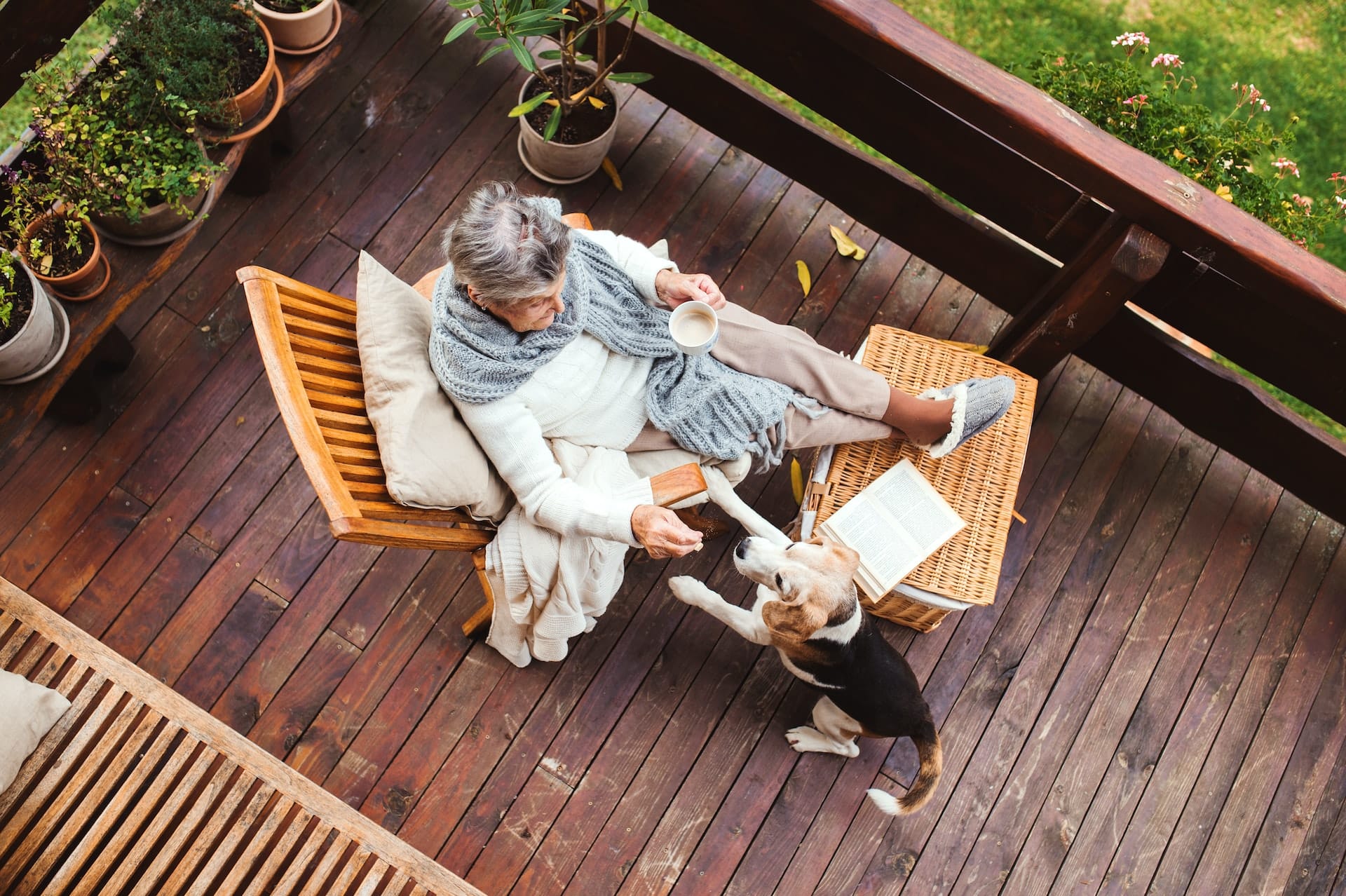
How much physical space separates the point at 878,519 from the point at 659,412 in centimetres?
59

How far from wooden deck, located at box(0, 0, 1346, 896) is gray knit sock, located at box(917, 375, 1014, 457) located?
609mm

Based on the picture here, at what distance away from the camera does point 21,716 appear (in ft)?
6.18

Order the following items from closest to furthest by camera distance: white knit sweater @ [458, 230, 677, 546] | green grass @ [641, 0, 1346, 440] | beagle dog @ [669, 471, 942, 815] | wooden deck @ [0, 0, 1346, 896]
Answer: white knit sweater @ [458, 230, 677, 546] → beagle dog @ [669, 471, 942, 815] → wooden deck @ [0, 0, 1346, 896] → green grass @ [641, 0, 1346, 440]

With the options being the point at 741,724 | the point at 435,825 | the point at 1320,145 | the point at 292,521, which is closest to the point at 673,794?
the point at 741,724

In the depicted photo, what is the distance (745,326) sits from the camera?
2119 mm

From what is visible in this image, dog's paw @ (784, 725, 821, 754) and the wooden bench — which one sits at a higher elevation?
the wooden bench

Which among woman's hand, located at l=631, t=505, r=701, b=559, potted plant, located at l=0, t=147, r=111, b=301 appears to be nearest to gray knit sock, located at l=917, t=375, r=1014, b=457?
woman's hand, located at l=631, t=505, r=701, b=559

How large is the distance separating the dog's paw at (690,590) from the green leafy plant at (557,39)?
51.5 inches

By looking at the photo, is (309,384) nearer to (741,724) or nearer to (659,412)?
(659,412)

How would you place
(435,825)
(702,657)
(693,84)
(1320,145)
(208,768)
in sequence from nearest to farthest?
(208,768), (435,825), (702,657), (693,84), (1320,145)

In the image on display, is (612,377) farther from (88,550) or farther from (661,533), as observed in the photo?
(88,550)

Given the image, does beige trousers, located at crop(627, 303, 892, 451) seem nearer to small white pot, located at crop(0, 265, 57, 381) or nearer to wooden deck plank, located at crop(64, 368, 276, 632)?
wooden deck plank, located at crop(64, 368, 276, 632)

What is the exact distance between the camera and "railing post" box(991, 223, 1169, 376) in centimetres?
203

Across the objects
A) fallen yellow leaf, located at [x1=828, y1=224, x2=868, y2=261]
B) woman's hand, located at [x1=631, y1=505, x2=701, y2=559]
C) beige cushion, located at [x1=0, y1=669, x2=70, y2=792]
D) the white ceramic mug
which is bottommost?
beige cushion, located at [x1=0, y1=669, x2=70, y2=792]
